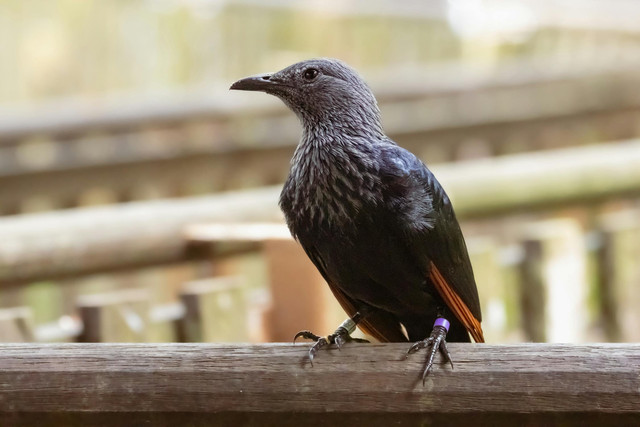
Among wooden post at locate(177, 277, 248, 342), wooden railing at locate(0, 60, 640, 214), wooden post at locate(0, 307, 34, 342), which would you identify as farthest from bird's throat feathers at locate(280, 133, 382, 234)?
wooden railing at locate(0, 60, 640, 214)

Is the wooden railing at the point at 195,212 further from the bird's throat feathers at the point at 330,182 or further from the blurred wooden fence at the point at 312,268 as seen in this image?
the bird's throat feathers at the point at 330,182

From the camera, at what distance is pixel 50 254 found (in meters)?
2.54

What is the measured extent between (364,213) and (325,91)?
318 mm

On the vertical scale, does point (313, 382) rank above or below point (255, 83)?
below

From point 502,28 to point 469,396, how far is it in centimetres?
731

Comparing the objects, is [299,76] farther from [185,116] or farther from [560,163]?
[185,116]

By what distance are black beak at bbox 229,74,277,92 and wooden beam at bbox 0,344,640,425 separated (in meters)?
0.56

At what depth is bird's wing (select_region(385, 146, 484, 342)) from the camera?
1794mm

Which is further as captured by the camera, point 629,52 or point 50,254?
point 629,52

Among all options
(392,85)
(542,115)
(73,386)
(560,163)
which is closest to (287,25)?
(392,85)

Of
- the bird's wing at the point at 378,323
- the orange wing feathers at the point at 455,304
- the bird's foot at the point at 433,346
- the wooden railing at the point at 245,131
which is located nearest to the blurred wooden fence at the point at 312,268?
the bird's wing at the point at 378,323

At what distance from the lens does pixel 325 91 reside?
194 cm

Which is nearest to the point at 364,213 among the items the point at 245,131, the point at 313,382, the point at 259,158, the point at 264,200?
the point at 313,382

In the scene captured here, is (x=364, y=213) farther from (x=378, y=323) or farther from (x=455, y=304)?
(x=378, y=323)
